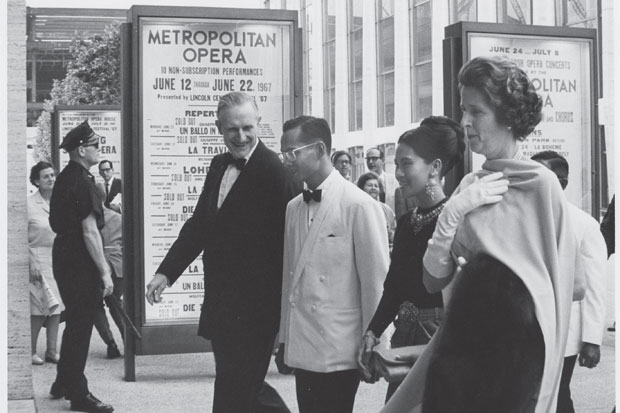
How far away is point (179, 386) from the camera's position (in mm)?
9039

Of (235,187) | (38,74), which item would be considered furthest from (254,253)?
(38,74)

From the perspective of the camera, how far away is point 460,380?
3070 millimetres

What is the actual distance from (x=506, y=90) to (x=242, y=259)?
7.96ft

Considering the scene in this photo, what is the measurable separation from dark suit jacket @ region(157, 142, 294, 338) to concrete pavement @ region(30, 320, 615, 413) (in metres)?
2.33

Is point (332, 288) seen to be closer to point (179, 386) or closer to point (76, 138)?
point (76, 138)

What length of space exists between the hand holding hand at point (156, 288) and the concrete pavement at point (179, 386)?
2.24 m

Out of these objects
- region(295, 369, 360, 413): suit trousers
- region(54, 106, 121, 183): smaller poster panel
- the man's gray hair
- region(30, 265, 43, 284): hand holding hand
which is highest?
region(54, 106, 121, 183): smaller poster panel

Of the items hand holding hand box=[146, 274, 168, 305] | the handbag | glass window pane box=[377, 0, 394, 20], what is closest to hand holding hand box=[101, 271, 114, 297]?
hand holding hand box=[146, 274, 168, 305]

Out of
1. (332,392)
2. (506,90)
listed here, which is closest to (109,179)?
(332,392)

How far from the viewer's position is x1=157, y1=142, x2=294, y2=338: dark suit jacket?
5605mm

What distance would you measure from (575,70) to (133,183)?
3769mm

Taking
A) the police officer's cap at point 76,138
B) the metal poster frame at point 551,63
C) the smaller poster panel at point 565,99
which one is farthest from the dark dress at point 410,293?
the smaller poster panel at point 565,99

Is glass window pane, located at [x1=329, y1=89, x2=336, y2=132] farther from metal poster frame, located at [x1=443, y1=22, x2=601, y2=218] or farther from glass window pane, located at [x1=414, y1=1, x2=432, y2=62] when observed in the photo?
metal poster frame, located at [x1=443, y1=22, x2=601, y2=218]

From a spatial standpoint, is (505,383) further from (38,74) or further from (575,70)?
(38,74)
